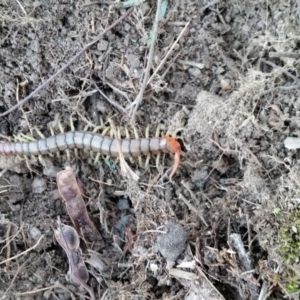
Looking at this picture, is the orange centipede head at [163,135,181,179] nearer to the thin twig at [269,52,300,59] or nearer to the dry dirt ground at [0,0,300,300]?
the dry dirt ground at [0,0,300,300]

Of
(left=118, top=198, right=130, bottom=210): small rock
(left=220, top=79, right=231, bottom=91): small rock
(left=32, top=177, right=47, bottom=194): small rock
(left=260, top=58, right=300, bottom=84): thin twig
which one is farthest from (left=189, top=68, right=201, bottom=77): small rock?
(left=32, top=177, right=47, bottom=194): small rock

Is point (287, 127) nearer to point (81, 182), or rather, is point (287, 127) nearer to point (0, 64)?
point (81, 182)

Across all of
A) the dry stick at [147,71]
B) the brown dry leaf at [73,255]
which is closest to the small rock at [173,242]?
the brown dry leaf at [73,255]

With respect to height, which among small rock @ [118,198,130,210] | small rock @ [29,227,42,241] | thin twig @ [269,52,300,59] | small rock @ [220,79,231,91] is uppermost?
thin twig @ [269,52,300,59]

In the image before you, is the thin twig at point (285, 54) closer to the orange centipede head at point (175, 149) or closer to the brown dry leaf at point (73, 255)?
the orange centipede head at point (175, 149)

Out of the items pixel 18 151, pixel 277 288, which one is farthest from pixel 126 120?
pixel 277 288

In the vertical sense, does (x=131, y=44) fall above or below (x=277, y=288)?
above

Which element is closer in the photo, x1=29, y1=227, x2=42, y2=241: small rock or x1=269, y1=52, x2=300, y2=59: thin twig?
x1=269, y1=52, x2=300, y2=59: thin twig
